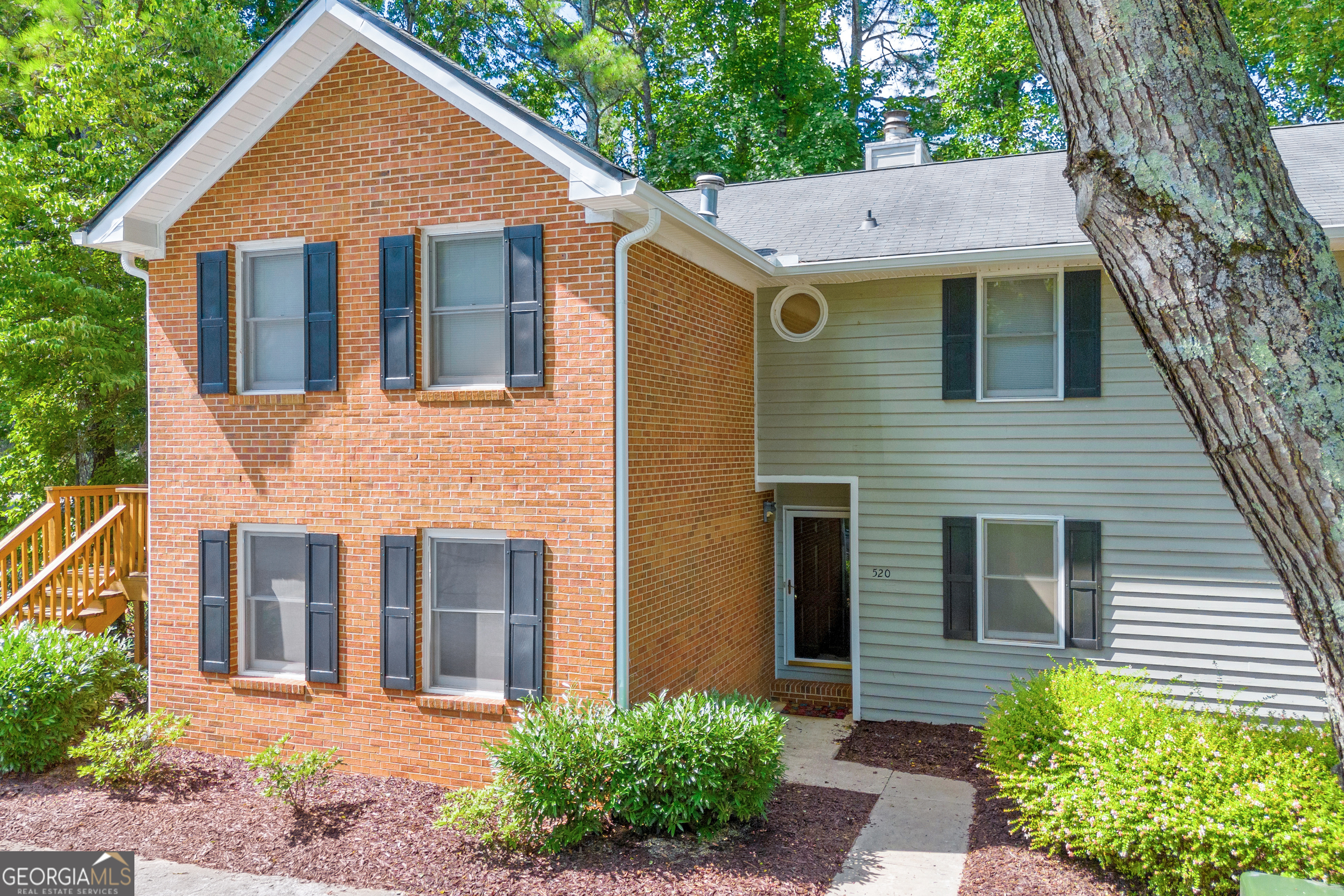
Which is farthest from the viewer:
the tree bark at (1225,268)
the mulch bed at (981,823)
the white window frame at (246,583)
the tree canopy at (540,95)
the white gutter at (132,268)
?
the tree canopy at (540,95)

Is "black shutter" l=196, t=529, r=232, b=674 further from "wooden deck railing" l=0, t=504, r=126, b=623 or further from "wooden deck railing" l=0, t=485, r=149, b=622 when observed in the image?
"wooden deck railing" l=0, t=504, r=126, b=623

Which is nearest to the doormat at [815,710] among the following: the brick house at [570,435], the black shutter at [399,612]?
the brick house at [570,435]

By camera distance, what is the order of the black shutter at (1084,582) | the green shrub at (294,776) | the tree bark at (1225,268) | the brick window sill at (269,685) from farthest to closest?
the black shutter at (1084,582) → the brick window sill at (269,685) → the green shrub at (294,776) → the tree bark at (1225,268)

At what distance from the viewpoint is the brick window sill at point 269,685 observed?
753 cm

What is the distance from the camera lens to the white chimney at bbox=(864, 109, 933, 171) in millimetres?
13586

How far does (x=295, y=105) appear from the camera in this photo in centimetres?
761

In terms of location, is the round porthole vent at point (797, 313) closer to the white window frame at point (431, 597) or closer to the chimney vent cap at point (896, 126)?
the white window frame at point (431, 597)

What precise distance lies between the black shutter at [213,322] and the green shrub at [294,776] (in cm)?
322

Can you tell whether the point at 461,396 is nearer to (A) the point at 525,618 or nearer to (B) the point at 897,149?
(A) the point at 525,618

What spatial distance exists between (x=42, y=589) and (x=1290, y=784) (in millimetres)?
10792

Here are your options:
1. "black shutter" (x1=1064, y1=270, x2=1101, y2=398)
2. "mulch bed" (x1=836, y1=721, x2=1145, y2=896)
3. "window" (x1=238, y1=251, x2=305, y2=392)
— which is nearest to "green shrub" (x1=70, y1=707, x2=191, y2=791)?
"window" (x1=238, y1=251, x2=305, y2=392)

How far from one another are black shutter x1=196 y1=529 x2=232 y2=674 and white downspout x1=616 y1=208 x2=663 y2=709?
3.72m

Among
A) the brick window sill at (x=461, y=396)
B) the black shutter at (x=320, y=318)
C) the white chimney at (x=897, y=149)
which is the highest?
the white chimney at (x=897, y=149)

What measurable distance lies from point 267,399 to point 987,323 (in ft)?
23.0
